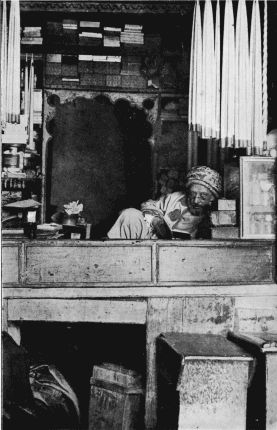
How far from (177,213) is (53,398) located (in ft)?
7.99

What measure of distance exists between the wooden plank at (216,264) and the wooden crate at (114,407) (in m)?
1.00

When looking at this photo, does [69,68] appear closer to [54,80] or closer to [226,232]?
[54,80]

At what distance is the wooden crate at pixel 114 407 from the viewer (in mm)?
4344

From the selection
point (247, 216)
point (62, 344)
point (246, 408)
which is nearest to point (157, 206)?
point (247, 216)

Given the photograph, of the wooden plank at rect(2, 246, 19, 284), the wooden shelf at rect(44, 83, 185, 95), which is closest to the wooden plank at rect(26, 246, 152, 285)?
Answer: the wooden plank at rect(2, 246, 19, 284)

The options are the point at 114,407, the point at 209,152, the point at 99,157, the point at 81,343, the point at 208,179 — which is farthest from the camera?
the point at 99,157

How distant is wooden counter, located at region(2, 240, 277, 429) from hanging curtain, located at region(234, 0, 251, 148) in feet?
3.25

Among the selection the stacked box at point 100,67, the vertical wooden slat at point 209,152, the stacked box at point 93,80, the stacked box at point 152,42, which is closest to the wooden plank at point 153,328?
the vertical wooden slat at point 209,152

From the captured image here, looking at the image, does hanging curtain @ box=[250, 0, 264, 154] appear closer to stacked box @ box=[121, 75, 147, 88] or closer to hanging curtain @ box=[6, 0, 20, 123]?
hanging curtain @ box=[6, 0, 20, 123]

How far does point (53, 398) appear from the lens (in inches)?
182

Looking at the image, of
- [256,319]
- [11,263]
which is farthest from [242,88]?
[11,263]

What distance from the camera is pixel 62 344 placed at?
6.39 metres

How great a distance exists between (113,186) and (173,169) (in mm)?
936

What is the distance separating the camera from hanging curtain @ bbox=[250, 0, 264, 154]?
159 inches
